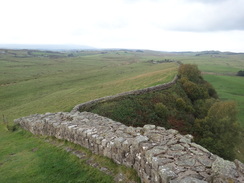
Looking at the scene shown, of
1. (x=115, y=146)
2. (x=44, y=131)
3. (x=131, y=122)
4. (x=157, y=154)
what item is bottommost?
(x=131, y=122)

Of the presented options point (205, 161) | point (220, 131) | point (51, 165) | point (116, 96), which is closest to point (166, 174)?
point (205, 161)

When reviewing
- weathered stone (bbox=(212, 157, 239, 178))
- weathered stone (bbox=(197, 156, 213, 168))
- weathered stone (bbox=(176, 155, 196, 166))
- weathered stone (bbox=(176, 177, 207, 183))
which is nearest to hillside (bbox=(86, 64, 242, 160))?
weathered stone (bbox=(176, 155, 196, 166))

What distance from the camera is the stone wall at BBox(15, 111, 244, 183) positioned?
267 inches

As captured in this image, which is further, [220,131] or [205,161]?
[220,131]

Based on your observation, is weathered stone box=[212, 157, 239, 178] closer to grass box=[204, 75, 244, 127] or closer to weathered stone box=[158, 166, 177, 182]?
weathered stone box=[158, 166, 177, 182]

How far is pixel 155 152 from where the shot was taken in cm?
830

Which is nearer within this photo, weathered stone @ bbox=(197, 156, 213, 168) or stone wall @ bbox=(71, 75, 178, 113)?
weathered stone @ bbox=(197, 156, 213, 168)

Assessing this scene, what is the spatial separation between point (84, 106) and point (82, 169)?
16165 millimetres

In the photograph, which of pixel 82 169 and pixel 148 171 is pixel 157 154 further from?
pixel 82 169

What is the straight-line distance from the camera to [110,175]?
945 cm

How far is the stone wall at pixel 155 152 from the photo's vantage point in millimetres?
6781

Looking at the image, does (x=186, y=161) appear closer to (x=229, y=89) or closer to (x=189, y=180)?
(x=189, y=180)

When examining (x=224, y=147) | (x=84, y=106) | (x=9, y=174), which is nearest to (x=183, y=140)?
(x=9, y=174)

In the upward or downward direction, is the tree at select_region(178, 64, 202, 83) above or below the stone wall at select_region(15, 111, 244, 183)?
below
